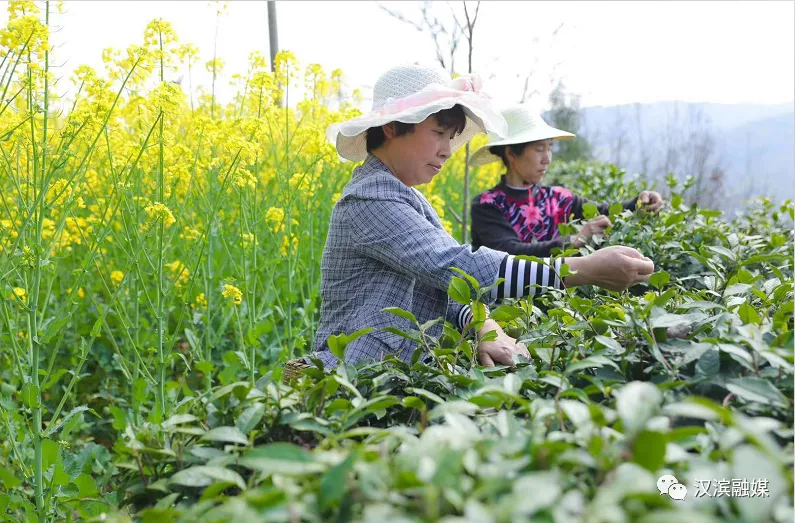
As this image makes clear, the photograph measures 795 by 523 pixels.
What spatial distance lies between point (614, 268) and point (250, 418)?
38.9 inches

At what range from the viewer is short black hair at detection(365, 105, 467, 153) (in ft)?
7.01

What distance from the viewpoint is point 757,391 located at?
3.27 ft

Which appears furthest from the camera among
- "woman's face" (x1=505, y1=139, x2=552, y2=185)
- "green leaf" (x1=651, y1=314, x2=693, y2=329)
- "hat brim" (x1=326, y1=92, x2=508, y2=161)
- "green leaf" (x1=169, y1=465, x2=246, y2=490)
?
"woman's face" (x1=505, y1=139, x2=552, y2=185)

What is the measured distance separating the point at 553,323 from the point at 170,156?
7.76ft

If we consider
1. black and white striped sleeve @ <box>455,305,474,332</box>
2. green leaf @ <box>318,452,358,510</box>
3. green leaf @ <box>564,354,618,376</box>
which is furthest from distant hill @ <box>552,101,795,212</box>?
green leaf @ <box>318,452,358,510</box>

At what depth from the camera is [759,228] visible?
3307 millimetres

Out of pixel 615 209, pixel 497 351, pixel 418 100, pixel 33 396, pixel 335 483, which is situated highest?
pixel 418 100

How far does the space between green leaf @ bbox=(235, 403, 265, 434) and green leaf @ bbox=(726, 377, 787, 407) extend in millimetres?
665

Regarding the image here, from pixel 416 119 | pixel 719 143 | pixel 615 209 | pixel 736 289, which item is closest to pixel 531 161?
pixel 615 209

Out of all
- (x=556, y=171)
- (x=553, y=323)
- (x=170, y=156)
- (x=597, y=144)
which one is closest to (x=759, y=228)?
(x=553, y=323)

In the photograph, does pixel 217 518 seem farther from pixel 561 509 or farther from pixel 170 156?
pixel 170 156

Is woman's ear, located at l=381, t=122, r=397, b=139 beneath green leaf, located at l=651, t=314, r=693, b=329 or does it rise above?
above

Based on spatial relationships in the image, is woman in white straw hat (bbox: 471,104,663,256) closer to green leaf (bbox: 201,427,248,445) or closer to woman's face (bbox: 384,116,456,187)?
woman's face (bbox: 384,116,456,187)

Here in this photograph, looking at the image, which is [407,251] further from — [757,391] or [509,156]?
[509,156]
